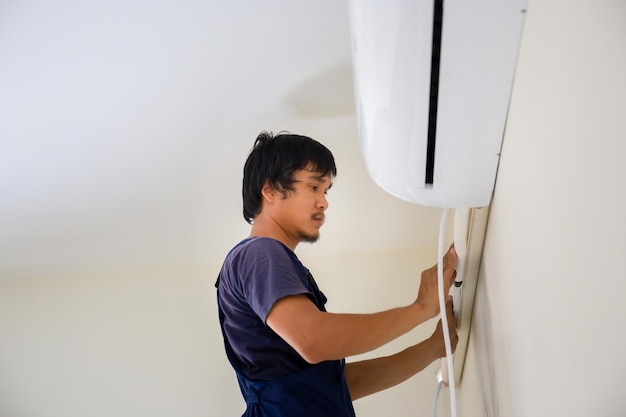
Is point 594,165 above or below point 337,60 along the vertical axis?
below

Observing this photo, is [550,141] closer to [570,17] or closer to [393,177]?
[570,17]

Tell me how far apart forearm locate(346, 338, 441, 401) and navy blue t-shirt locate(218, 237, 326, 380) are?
0.24 meters

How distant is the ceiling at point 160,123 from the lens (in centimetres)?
104

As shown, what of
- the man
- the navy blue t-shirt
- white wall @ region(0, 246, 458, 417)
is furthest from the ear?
white wall @ region(0, 246, 458, 417)

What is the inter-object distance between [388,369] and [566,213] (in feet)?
2.47

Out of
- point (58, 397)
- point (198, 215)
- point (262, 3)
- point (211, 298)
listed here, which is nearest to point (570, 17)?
point (262, 3)

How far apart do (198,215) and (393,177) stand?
917 mm

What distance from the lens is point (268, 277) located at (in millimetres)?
836

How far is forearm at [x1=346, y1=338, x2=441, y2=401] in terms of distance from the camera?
113cm

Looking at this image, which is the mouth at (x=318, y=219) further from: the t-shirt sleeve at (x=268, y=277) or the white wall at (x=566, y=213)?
the white wall at (x=566, y=213)

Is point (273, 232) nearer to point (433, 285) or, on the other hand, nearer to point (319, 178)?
point (319, 178)

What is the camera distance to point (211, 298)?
1.75 meters

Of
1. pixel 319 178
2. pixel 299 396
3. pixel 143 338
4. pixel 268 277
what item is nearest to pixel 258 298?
pixel 268 277

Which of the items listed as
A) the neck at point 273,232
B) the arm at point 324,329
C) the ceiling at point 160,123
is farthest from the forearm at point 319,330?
the ceiling at point 160,123
